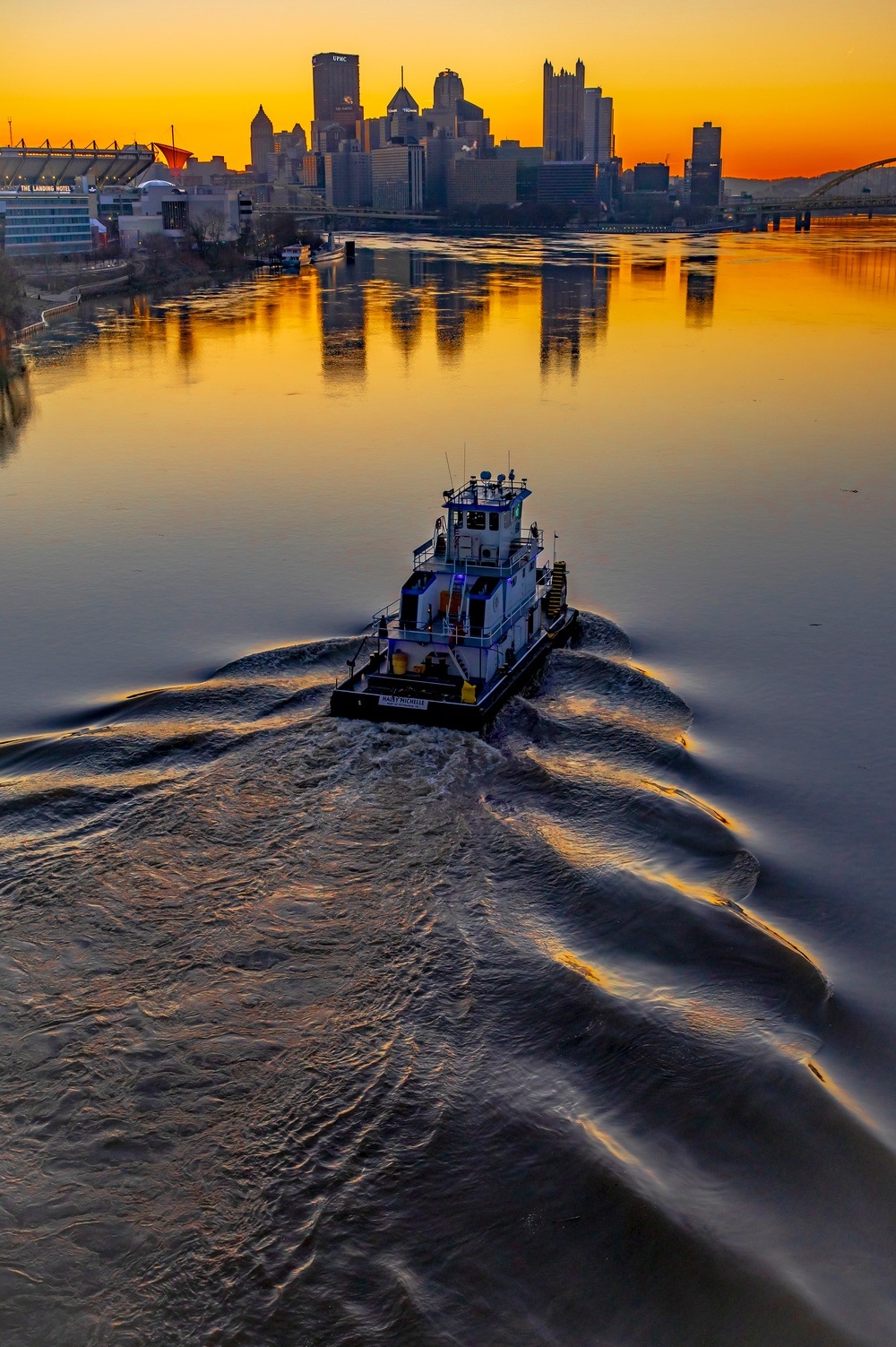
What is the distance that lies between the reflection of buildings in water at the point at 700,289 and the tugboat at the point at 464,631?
171ft

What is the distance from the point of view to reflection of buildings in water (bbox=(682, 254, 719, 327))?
75.9m

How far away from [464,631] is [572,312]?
2416 inches

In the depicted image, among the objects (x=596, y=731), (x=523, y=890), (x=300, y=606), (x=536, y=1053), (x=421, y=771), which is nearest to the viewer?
(x=536, y=1053)

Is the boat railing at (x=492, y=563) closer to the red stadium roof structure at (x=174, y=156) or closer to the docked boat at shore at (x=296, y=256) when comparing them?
the docked boat at shore at (x=296, y=256)

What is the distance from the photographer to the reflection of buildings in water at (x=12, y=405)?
44.3 meters

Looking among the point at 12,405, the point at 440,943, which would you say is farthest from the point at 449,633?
the point at 12,405

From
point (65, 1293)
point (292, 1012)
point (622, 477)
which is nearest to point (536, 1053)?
point (292, 1012)

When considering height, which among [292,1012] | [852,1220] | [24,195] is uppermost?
[24,195]

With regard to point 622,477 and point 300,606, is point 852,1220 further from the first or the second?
point 622,477

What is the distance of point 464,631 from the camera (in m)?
22.4

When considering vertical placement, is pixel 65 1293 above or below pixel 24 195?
below

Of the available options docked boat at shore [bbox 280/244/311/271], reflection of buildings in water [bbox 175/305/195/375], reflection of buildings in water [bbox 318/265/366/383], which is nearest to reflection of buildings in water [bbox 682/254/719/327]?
reflection of buildings in water [bbox 318/265/366/383]

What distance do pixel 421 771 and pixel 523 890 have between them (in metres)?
3.65

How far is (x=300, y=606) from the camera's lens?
1094 inches
